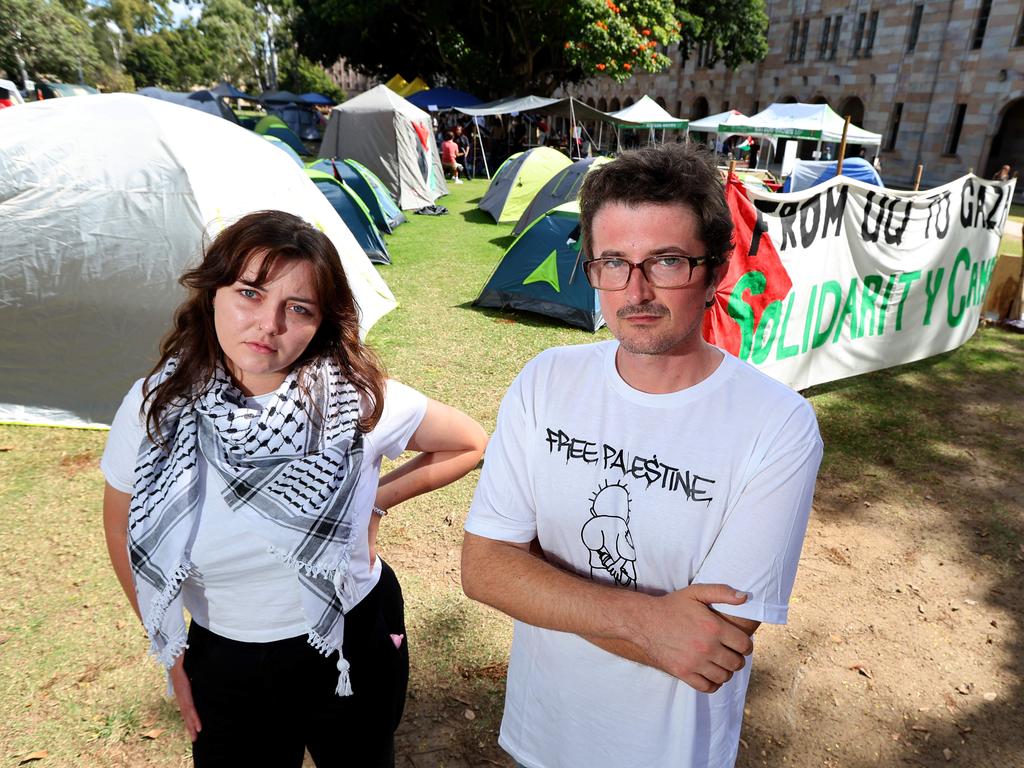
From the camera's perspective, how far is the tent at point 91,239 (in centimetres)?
474

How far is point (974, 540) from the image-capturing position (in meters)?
4.18

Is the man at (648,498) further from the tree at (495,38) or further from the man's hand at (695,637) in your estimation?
the tree at (495,38)

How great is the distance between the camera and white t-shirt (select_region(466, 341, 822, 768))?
127 centimetres

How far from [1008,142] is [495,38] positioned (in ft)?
74.4

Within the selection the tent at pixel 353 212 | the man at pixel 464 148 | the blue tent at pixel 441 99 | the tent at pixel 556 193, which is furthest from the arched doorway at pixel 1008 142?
the tent at pixel 353 212

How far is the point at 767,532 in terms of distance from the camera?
1257mm

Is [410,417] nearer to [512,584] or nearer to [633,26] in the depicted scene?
[512,584]

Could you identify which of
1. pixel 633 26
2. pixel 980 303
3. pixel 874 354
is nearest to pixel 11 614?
pixel 874 354

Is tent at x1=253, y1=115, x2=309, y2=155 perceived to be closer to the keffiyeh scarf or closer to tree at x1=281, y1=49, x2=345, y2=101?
the keffiyeh scarf

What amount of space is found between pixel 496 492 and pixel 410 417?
472 millimetres

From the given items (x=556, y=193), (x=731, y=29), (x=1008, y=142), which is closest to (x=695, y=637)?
(x=556, y=193)

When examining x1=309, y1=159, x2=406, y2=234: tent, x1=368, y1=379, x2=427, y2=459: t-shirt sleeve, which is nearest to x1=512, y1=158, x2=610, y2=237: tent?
x1=309, y1=159, x2=406, y2=234: tent

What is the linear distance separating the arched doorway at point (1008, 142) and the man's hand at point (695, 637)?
33.5 metres

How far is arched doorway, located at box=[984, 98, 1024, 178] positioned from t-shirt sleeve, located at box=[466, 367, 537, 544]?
33.4m
